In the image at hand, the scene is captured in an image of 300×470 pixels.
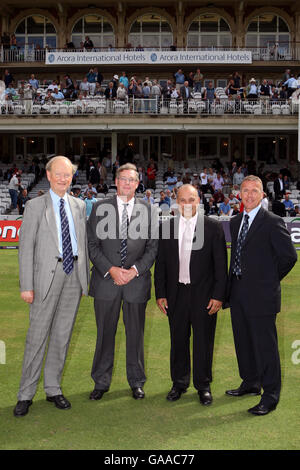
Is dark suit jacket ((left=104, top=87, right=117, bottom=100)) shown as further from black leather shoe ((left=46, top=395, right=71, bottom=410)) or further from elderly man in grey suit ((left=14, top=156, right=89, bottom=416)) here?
black leather shoe ((left=46, top=395, right=71, bottom=410))

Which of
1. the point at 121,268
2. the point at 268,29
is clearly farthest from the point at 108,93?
the point at 121,268

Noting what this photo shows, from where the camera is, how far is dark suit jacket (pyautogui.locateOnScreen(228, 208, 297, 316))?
5230 millimetres

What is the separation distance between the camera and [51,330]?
213 inches

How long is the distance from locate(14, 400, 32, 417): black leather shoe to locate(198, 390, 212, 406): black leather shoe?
1.53 metres

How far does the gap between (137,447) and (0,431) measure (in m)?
1.13

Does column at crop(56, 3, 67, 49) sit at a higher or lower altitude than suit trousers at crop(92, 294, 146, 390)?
higher

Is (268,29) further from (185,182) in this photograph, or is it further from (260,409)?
(260,409)

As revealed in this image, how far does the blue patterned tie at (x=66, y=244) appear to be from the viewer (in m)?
5.26

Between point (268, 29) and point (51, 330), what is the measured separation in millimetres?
33295

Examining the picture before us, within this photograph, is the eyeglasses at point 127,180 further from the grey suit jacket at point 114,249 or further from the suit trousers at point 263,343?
the suit trousers at point 263,343

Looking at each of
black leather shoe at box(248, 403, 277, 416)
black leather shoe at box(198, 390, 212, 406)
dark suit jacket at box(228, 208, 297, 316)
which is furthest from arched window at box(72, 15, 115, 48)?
black leather shoe at box(248, 403, 277, 416)

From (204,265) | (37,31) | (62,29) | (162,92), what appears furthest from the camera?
(37,31)

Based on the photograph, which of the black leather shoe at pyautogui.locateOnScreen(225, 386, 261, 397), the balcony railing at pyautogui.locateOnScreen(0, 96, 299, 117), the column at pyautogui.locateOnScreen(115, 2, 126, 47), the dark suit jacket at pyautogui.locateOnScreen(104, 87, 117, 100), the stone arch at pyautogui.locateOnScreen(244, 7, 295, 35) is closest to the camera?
the black leather shoe at pyautogui.locateOnScreen(225, 386, 261, 397)

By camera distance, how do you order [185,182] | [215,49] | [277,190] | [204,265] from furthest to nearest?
1. [215,49]
2. [185,182]
3. [277,190]
4. [204,265]
